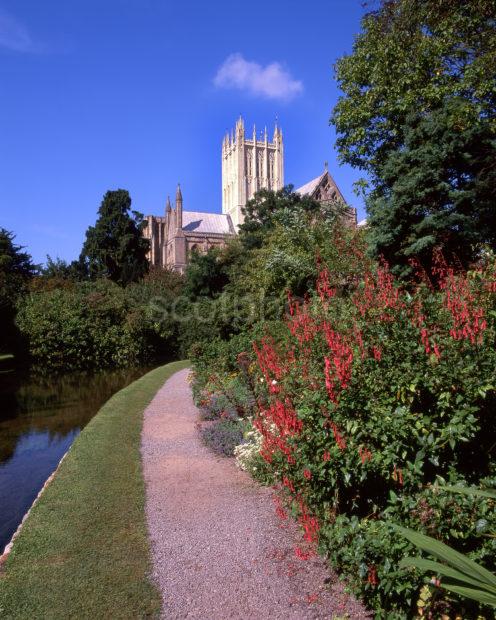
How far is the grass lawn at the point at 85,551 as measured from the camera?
4000 mm

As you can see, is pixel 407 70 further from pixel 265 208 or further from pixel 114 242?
pixel 114 242

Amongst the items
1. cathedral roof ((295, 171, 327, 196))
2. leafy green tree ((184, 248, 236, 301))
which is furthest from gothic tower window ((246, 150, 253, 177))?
leafy green tree ((184, 248, 236, 301))

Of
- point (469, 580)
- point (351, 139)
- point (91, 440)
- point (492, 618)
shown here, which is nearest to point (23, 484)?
point (91, 440)

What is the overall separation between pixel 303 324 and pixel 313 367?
695 millimetres

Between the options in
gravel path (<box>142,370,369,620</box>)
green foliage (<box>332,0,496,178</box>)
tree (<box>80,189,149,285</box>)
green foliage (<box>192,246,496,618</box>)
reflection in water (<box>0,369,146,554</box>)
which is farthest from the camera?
tree (<box>80,189,149,285</box>)

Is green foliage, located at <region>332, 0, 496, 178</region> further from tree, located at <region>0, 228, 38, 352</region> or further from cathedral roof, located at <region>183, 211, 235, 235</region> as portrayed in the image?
cathedral roof, located at <region>183, 211, 235, 235</region>

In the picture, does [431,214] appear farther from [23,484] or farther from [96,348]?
[96,348]

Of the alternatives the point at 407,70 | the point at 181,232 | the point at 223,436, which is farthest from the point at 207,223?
the point at 223,436

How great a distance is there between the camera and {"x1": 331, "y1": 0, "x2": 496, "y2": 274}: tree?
9.89m

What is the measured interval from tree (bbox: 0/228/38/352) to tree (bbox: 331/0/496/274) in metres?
19.2

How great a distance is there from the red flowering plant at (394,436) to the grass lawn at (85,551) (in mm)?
1731

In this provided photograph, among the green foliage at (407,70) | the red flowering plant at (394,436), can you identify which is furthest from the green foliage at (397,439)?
the green foliage at (407,70)

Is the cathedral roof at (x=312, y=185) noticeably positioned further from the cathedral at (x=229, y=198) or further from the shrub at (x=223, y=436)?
the shrub at (x=223, y=436)

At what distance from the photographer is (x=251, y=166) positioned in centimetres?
6894
